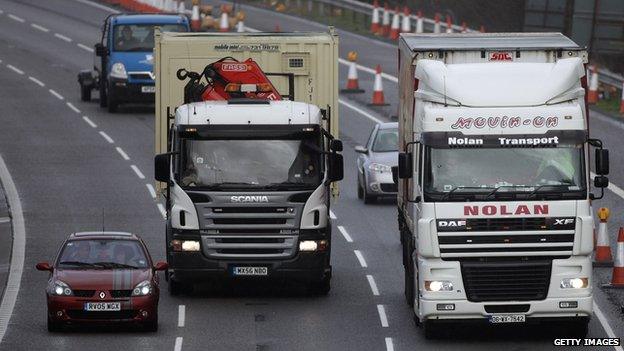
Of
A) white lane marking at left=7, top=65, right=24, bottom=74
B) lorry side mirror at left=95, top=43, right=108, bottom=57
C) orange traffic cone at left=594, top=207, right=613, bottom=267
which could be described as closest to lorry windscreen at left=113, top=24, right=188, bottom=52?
lorry side mirror at left=95, top=43, right=108, bottom=57

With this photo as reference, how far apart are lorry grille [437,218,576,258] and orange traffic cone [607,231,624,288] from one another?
14.3 ft

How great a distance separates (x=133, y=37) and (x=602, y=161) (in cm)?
2718

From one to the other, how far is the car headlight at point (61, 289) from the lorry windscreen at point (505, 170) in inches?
192

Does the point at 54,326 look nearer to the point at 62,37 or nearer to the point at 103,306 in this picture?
the point at 103,306

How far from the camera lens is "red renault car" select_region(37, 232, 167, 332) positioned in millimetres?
24047

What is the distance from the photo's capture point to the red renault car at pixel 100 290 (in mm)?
24047

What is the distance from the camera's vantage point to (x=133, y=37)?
48.8 m

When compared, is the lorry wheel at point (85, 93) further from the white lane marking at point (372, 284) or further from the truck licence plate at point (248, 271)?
the truck licence plate at point (248, 271)

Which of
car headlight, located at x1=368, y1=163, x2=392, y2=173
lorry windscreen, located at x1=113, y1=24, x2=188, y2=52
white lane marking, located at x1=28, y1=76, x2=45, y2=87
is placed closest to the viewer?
car headlight, located at x1=368, y1=163, x2=392, y2=173

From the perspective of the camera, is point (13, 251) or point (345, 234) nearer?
point (13, 251)

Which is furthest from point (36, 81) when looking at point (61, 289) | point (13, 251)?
point (61, 289)

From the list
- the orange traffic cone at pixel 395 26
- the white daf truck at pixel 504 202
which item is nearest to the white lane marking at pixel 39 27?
the orange traffic cone at pixel 395 26

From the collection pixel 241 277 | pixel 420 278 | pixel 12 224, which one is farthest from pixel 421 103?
pixel 12 224

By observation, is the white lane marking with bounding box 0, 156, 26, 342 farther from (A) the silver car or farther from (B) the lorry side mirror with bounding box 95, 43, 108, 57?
(A) the silver car
